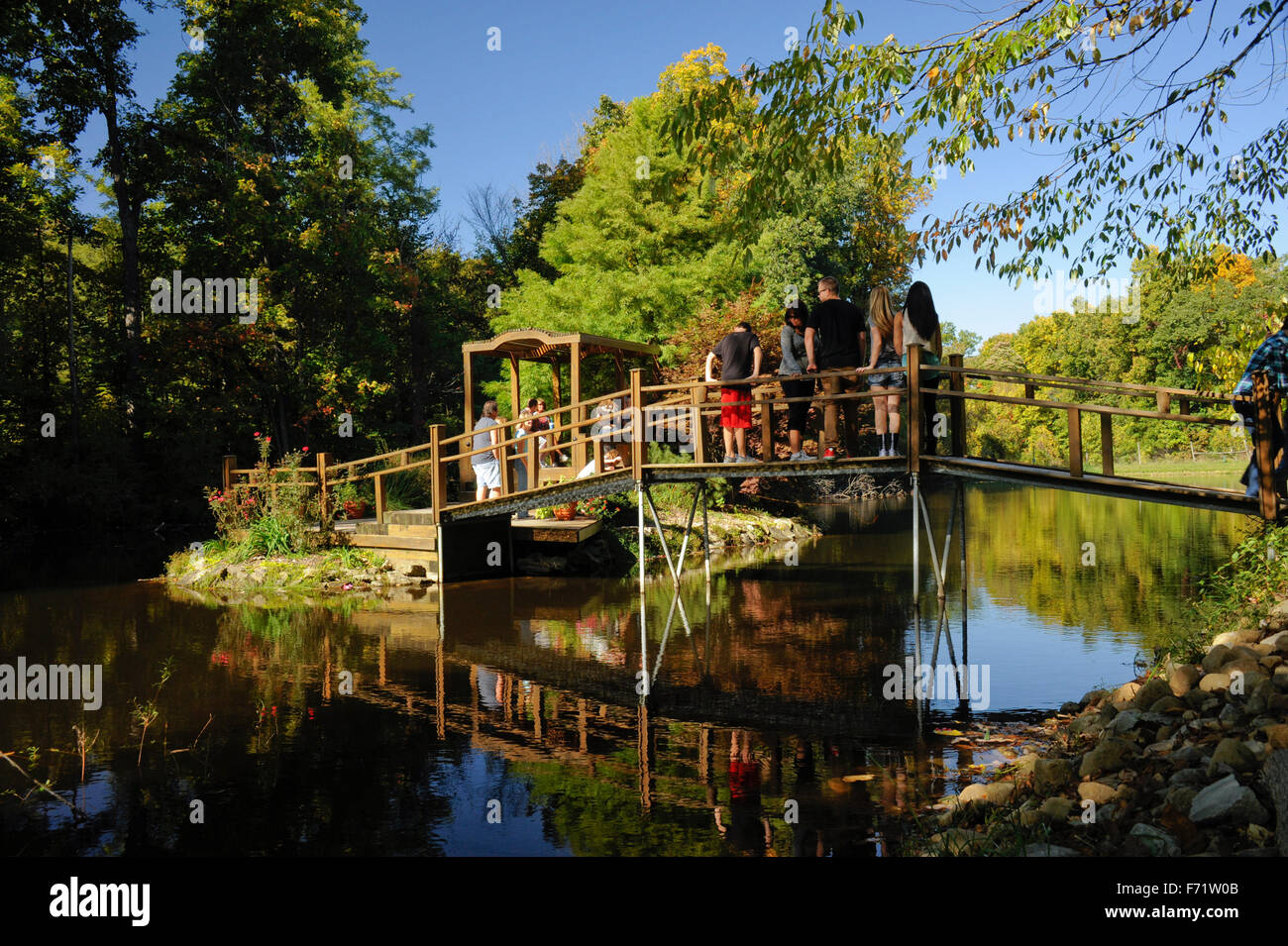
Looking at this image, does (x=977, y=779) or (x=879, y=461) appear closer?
(x=977, y=779)

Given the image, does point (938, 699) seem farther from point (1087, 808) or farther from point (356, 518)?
point (356, 518)

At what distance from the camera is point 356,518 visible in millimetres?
21953

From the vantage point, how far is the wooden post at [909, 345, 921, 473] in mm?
10750

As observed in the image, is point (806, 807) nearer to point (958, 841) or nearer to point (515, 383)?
point (958, 841)

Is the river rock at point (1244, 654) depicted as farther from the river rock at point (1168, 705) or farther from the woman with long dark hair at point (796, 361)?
the woman with long dark hair at point (796, 361)

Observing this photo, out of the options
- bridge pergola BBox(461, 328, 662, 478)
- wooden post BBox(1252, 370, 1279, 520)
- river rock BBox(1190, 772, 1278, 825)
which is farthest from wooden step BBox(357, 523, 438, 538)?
river rock BBox(1190, 772, 1278, 825)

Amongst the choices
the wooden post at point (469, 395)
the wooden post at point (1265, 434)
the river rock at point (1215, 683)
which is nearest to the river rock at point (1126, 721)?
the river rock at point (1215, 683)

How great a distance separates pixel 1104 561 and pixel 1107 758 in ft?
51.2

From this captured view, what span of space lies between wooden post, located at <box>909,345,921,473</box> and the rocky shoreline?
142 inches

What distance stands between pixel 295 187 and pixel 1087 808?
32.7 metres

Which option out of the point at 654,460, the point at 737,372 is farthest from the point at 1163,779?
the point at 654,460

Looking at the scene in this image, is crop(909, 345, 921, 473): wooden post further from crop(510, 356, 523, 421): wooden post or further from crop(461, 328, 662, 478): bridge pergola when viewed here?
crop(510, 356, 523, 421): wooden post

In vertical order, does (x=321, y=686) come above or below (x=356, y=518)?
below
